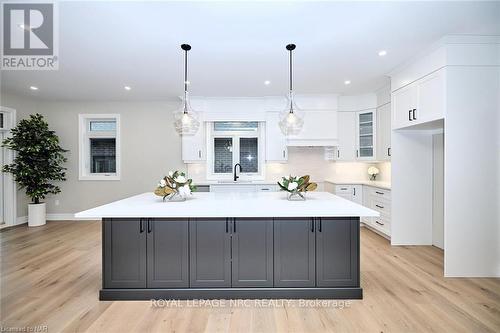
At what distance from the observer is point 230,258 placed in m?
2.49

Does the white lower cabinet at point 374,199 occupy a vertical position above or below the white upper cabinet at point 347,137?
below

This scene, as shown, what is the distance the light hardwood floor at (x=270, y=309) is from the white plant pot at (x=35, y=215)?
2309 millimetres

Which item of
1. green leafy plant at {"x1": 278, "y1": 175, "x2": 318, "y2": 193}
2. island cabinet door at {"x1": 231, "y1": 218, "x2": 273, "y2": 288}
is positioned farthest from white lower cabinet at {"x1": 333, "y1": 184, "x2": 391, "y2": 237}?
island cabinet door at {"x1": 231, "y1": 218, "x2": 273, "y2": 288}

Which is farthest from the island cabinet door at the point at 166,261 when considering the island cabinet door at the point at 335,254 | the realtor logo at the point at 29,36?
the realtor logo at the point at 29,36

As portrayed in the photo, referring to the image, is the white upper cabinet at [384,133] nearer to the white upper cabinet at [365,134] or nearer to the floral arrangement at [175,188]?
the white upper cabinet at [365,134]

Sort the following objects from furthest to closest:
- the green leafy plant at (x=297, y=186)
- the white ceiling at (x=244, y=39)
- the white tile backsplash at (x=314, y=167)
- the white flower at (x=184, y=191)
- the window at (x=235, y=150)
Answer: the white tile backsplash at (x=314, y=167)
the window at (x=235, y=150)
the green leafy plant at (x=297, y=186)
the white flower at (x=184, y=191)
the white ceiling at (x=244, y=39)

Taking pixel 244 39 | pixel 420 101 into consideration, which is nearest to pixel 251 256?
pixel 244 39

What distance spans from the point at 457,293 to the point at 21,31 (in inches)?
200

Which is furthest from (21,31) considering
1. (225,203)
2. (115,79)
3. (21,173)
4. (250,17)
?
(21,173)

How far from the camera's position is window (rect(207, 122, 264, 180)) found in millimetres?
5590

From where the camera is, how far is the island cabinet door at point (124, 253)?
97.3 inches

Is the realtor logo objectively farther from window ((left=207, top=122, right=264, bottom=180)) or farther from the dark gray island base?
window ((left=207, top=122, right=264, bottom=180))

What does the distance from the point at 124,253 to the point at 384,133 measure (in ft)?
14.6

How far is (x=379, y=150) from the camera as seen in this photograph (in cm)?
490
